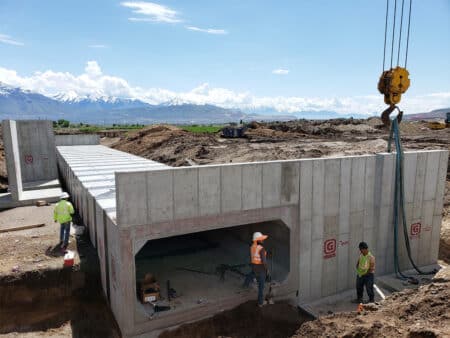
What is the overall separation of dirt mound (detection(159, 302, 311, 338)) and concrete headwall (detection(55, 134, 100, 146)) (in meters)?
28.9

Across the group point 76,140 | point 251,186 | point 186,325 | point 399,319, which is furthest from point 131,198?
point 76,140

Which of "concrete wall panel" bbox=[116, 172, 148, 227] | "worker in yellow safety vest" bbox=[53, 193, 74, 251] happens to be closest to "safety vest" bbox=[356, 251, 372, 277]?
"concrete wall panel" bbox=[116, 172, 148, 227]

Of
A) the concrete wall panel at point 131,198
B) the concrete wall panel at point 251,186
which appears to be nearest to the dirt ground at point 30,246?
the concrete wall panel at point 131,198

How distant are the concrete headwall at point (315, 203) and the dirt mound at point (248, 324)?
89 cm

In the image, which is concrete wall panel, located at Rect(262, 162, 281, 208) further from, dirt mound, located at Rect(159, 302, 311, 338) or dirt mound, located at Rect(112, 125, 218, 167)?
dirt mound, located at Rect(112, 125, 218, 167)

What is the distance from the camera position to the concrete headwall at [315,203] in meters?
8.05

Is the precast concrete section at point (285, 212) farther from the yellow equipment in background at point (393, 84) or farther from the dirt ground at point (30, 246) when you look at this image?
the yellow equipment in background at point (393, 84)

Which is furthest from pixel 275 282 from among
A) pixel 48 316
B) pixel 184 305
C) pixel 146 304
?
pixel 48 316

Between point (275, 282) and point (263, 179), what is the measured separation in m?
3.11

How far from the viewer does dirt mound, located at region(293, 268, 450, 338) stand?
5.77 m

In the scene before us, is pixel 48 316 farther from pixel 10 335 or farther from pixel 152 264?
pixel 152 264

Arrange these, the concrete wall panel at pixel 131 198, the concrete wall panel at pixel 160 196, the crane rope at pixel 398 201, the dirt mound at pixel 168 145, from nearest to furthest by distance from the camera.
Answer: the concrete wall panel at pixel 131 198 < the concrete wall panel at pixel 160 196 < the crane rope at pixel 398 201 < the dirt mound at pixel 168 145

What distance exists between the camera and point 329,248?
10.7 metres

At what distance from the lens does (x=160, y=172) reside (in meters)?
7.95
